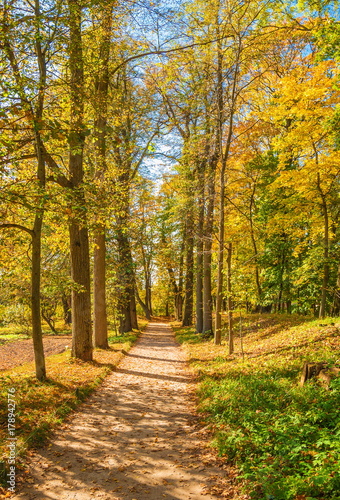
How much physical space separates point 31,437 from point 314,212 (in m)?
11.8

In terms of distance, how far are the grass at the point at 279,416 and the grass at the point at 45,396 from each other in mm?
2635

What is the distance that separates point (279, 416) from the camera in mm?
4906

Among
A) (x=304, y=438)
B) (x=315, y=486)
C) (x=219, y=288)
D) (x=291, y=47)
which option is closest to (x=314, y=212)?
(x=219, y=288)

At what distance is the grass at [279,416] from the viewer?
11.0 feet

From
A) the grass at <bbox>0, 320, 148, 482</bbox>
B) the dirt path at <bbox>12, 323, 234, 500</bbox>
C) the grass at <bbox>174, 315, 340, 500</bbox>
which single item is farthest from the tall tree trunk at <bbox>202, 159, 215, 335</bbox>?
the dirt path at <bbox>12, 323, 234, 500</bbox>

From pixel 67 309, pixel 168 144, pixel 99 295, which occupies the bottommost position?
pixel 67 309

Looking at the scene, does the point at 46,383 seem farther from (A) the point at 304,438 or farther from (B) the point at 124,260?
(B) the point at 124,260

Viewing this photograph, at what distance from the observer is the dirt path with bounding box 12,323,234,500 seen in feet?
12.8

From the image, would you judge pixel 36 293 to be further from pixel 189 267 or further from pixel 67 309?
pixel 67 309

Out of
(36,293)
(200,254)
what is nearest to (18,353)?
(200,254)

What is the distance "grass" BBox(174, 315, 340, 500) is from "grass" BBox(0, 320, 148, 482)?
2.63 m

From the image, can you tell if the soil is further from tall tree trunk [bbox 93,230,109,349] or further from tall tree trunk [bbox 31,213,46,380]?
tall tree trunk [bbox 31,213,46,380]

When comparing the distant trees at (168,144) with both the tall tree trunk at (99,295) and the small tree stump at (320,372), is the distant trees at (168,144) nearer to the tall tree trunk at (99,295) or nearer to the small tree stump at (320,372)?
the tall tree trunk at (99,295)

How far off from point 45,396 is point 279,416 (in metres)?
4.46
